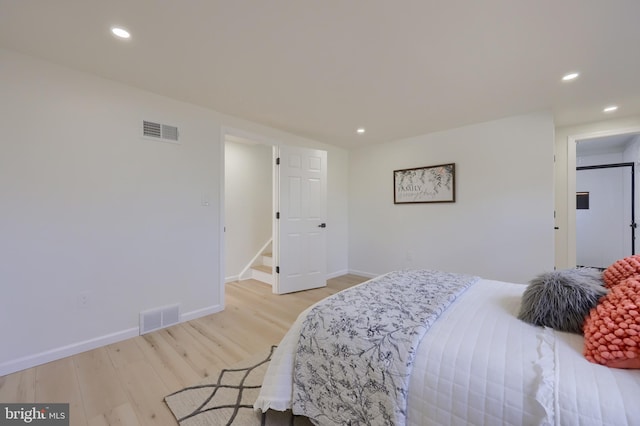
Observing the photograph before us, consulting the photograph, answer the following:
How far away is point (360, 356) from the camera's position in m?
1.13

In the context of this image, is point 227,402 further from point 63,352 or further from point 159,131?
point 159,131

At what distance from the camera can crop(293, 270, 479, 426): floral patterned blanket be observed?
1.04m

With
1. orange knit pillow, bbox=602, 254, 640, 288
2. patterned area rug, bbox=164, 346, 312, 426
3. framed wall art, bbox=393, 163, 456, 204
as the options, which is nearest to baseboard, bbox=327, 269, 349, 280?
framed wall art, bbox=393, 163, 456, 204

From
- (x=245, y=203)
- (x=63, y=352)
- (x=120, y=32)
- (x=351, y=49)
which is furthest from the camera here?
(x=245, y=203)

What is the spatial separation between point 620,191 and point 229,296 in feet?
21.9

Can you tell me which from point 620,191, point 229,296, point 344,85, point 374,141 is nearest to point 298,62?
point 344,85

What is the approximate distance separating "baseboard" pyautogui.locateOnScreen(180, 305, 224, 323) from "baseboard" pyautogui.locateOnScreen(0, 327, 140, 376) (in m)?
0.41

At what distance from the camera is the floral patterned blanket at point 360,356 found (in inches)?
41.0

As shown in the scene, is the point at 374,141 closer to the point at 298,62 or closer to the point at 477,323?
the point at 298,62

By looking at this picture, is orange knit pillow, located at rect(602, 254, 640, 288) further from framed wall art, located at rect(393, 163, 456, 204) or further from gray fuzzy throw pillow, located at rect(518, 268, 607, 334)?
framed wall art, located at rect(393, 163, 456, 204)

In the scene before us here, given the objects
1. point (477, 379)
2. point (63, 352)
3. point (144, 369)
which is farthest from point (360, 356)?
point (63, 352)

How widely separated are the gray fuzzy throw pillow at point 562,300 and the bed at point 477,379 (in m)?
0.05

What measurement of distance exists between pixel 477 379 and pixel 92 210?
2846 mm

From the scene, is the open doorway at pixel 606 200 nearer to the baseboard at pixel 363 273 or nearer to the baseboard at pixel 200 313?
the baseboard at pixel 363 273
